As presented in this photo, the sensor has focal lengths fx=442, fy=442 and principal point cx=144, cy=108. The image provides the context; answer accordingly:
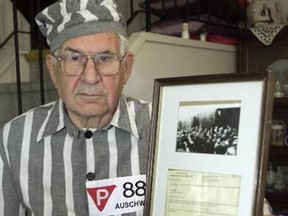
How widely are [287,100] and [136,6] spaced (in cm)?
130

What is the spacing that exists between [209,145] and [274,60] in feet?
5.90

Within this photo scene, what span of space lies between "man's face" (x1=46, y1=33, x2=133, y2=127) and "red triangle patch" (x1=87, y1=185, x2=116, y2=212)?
6.6 inches

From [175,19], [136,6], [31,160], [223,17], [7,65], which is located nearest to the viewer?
[31,160]

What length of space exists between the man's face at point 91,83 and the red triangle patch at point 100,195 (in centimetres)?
17

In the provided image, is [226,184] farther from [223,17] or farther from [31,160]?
[223,17]

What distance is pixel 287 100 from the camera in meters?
2.14

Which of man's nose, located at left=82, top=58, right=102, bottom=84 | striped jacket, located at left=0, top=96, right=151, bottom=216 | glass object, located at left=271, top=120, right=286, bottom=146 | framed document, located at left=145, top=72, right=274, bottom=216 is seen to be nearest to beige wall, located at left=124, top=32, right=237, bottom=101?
glass object, located at left=271, top=120, right=286, bottom=146

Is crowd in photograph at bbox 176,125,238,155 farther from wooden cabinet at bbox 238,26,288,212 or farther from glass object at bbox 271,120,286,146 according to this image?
glass object at bbox 271,120,286,146

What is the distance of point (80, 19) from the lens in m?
0.96

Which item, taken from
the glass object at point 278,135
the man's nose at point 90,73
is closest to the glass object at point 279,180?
the glass object at point 278,135

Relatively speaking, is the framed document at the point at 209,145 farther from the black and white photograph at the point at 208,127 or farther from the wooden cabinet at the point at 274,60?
the wooden cabinet at the point at 274,60

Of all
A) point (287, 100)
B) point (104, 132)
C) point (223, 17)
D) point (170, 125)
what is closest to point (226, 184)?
point (170, 125)

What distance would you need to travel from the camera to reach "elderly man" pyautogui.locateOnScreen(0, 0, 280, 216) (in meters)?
0.97

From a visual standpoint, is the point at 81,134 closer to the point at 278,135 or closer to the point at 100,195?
the point at 100,195
